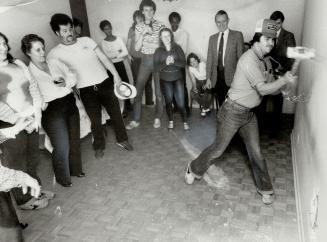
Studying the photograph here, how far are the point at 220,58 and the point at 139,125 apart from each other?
1910 mm

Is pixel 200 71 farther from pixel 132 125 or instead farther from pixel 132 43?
pixel 132 125

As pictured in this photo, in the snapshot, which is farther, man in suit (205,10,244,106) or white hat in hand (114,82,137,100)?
man in suit (205,10,244,106)

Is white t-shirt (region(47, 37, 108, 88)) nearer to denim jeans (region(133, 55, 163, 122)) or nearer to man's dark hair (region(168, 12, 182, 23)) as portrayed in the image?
denim jeans (region(133, 55, 163, 122))

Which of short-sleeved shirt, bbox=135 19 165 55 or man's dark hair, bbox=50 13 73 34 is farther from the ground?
man's dark hair, bbox=50 13 73 34

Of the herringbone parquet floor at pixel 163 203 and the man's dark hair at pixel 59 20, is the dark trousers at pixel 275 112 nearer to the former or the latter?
the herringbone parquet floor at pixel 163 203

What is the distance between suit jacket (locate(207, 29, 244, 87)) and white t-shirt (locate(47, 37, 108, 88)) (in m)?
1.59

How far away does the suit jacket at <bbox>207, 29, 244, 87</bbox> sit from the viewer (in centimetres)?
512

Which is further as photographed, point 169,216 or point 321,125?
point 169,216

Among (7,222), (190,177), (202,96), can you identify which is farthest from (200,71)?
(7,222)

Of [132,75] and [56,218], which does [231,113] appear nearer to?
[56,218]

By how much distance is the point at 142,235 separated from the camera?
11.9ft

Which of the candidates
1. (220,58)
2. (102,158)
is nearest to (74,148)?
(102,158)

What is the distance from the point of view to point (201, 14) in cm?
628

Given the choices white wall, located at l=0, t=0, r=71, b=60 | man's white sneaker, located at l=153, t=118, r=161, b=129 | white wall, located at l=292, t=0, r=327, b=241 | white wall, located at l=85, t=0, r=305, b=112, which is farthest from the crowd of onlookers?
white wall, located at l=0, t=0, r=71, b=60
